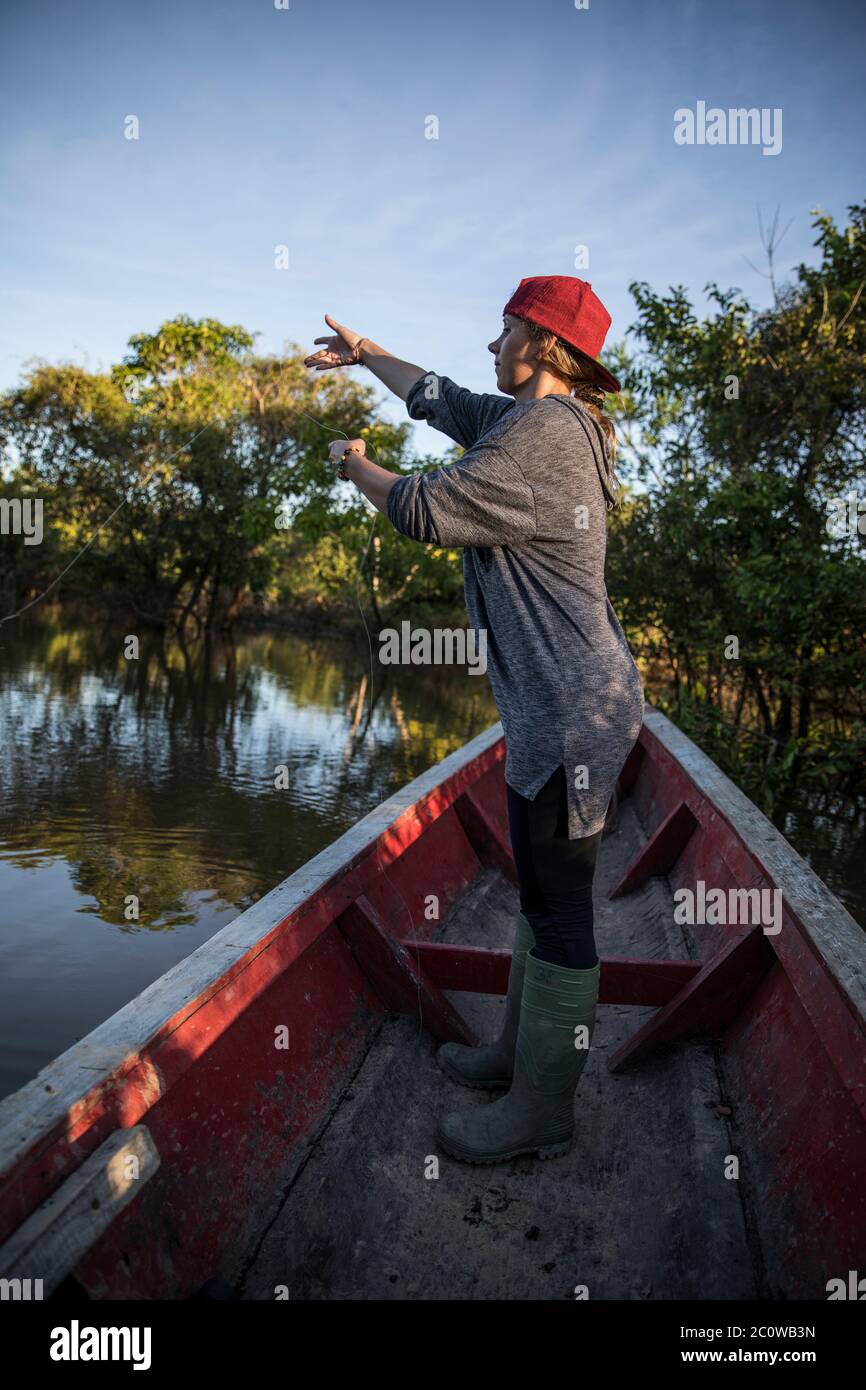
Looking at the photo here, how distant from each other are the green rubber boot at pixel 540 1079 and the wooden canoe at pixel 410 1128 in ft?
0.27

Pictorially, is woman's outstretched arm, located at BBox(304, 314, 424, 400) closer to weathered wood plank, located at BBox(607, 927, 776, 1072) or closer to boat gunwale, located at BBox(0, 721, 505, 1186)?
boat gunwale, located at BBox(0, 721, 505, 1186)

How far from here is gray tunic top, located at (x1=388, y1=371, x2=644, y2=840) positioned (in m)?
1.83

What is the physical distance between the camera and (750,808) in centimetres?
375

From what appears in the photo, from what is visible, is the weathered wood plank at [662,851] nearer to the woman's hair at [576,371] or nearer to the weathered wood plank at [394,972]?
the weathered wood plank at [394,972]

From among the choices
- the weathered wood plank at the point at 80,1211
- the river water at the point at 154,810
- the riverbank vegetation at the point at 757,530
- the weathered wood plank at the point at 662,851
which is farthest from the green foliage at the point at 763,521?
the weathered wood plank at the point at 80,1211

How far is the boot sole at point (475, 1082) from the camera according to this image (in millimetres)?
2549

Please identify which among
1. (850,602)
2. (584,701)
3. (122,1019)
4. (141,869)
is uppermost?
(850,602)

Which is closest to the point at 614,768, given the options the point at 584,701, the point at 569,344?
the point at 584,701

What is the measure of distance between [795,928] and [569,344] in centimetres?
148

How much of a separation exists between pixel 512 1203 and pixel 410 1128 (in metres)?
0.33

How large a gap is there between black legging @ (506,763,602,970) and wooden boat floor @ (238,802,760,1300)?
0.55m

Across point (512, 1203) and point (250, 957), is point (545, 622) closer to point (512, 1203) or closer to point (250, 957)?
point (250, 957)

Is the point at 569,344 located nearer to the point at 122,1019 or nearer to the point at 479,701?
the point at 122,1019

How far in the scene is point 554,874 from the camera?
2.03 meters
